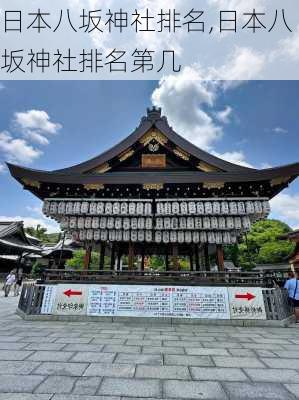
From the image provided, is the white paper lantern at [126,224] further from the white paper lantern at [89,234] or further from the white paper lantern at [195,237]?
the white paper lantern at [195,237]

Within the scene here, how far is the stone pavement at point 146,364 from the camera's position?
3258 millimetres

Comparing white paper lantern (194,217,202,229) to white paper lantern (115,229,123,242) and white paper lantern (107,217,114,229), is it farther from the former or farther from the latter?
white paper lantern (107,217,114,229)

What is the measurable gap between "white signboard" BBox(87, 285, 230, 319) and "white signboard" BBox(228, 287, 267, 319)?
235 mm

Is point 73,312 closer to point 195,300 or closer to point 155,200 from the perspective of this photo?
point 195,300

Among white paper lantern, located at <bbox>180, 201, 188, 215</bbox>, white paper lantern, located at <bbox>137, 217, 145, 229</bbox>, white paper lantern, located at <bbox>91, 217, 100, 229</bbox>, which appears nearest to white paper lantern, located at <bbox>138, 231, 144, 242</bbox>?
white paper lantern, located at <bbox>137, 217, 145, 229</bbox>

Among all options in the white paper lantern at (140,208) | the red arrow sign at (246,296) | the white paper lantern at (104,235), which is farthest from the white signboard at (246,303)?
the white paper lantern at (104,235)

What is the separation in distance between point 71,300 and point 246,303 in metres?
6.17

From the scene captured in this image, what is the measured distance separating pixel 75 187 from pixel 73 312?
4897 millimetres

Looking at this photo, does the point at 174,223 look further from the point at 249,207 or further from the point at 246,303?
the point at 246,303

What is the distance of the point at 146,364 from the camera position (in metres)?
4.30

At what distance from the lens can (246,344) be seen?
5.85 m

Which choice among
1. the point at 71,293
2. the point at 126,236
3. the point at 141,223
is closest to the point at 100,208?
the point at 126,236

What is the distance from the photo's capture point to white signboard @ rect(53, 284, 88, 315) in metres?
8.80

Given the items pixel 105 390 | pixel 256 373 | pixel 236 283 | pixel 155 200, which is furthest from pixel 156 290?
pixel 105 390
